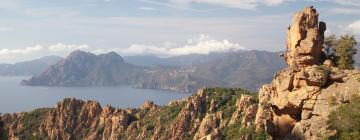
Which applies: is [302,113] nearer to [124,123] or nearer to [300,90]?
[300,90]

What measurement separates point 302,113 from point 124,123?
106 metres

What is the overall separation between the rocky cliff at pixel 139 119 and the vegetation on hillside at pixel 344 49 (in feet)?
187

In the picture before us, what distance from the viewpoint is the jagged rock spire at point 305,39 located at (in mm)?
50188

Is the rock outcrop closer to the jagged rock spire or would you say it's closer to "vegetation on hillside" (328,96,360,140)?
the jagged rock spire

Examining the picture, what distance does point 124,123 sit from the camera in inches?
5807

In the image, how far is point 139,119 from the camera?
150625 mm

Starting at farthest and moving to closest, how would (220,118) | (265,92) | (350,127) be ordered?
(220,118)
(265,92)
(350,127)

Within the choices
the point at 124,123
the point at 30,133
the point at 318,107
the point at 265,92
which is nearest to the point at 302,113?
the point at 318,107

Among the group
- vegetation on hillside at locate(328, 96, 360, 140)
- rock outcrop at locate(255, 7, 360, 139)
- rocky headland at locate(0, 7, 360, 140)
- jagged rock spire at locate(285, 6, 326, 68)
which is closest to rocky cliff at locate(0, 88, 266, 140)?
rocky headland at locate(0, 7, 360, 140)

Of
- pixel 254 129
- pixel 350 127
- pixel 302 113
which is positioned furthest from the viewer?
pixel 254 129

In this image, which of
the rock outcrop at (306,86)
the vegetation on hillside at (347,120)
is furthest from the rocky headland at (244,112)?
the vegetation on hillside at (347,120)

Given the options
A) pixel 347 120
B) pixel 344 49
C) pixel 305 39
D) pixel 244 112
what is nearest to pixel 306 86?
pixel 347 120

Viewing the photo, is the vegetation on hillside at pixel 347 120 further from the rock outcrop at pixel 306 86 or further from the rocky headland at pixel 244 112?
the rock outcrop at pixel 306 86

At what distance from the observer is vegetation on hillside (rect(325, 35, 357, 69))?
54.5 meters
